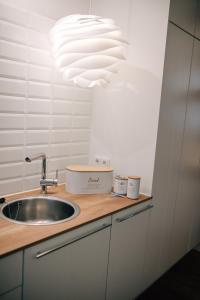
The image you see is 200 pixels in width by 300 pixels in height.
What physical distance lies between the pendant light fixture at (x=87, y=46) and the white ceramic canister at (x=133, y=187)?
67cm

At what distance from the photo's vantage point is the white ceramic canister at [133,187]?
5.86 ft

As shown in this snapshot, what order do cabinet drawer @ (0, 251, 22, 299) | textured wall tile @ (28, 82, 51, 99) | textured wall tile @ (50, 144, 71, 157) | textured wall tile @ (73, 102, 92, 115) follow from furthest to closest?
textured wall tile @ (73, 102, 92, 115) < textured wall tile @ (50, 144, 71, 157) < textured wall tile @ (28, 82, 51, 99) < cabinet drawer @ (0, 251, 22, 299)

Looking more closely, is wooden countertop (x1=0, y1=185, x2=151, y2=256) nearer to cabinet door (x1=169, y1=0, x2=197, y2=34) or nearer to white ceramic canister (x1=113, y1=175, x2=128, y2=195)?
white ceramic canister (x1=113, y1=175, x2=128, y2=195)

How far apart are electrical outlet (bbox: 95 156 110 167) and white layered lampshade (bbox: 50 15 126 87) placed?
0.72m

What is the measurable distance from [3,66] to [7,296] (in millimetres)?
1155

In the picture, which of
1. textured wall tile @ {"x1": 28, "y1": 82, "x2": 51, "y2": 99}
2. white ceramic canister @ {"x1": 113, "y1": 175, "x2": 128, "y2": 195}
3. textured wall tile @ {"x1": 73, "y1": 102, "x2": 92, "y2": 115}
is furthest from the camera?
textured wall tile @ {"x1": 73, "y1": 102, "x2": 92, "y2": 115}

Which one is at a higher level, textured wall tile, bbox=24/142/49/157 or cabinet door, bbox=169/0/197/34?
cabinet door, bbox=169/0/197/34

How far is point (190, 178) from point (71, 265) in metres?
1.45

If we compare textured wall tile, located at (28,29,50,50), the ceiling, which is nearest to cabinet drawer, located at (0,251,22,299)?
textured wall tile, located at (28,29,50,50)

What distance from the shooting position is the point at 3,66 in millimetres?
1564

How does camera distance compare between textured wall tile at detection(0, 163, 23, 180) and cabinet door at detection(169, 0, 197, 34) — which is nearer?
textured wall tile at detection(0, 163, 23, 180)

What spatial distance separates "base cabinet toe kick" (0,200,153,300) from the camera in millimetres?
1133

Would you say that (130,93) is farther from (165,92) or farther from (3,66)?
(3,66)

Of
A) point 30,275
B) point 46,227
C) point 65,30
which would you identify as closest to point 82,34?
point 65,30
